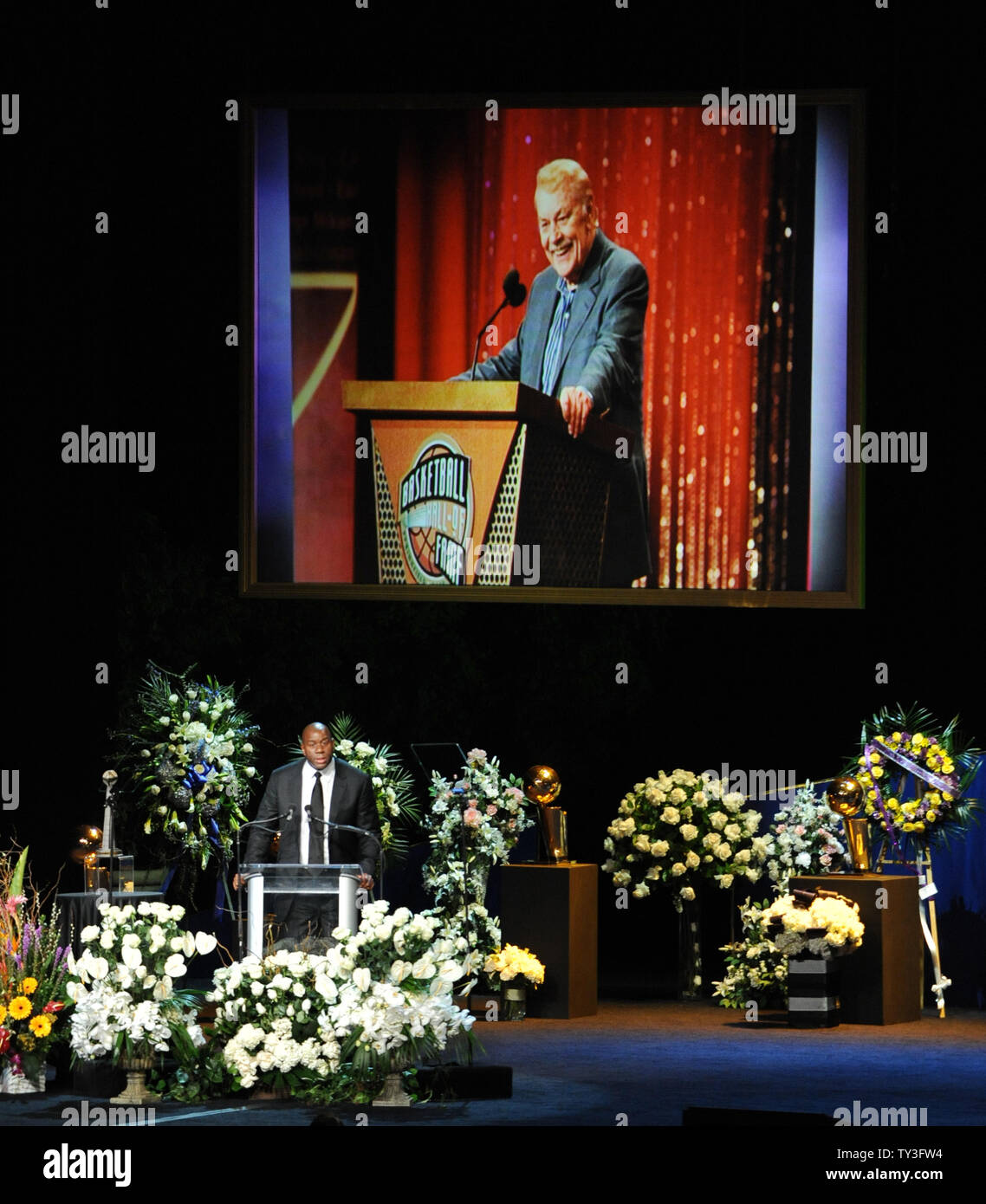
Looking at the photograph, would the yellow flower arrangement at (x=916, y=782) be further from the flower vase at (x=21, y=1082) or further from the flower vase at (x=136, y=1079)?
the flower vase at (x=21, y=1082)

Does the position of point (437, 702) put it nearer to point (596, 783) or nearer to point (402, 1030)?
point (596, 783)

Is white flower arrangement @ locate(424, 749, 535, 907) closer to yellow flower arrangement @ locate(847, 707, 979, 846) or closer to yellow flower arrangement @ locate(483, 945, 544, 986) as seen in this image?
yellow flower arrangement @ locate(483, 945, 544, 986)

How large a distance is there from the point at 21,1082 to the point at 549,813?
11.6 ft

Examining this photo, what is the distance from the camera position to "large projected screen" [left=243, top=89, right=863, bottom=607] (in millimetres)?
11273

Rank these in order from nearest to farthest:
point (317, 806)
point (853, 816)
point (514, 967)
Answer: point (317, 806), point (514, 967), point (853, 816)

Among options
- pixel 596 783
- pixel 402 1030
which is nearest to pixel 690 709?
pixel 596 783

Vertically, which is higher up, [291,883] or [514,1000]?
[291,883]

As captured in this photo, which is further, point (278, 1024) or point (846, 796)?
point (846, 796)

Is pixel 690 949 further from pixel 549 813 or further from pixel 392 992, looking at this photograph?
pixel 392 992

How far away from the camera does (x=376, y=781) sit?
1103cm

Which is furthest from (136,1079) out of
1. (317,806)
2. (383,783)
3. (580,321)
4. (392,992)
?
(580,321)

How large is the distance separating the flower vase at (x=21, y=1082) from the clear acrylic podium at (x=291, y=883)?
875 mm

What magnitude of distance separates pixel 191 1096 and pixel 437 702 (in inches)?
370

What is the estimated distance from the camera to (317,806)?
884 cm
